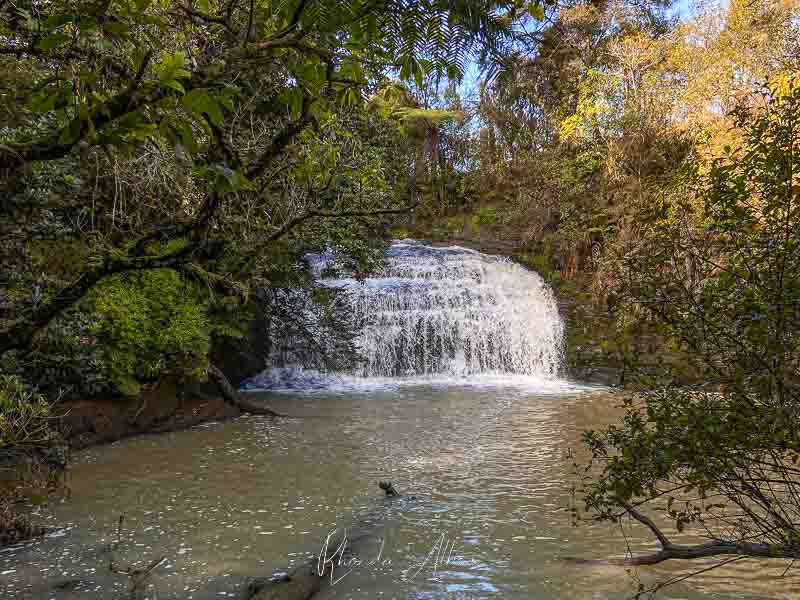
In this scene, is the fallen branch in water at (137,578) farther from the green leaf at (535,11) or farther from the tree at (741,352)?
the green leaf at (535,11)

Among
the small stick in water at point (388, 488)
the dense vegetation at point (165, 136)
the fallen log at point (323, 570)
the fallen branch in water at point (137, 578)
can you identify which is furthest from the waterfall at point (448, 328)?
the fallen branch in water at point (137, 578)

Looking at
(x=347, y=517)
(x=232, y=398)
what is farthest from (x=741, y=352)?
(x=232, y=398)

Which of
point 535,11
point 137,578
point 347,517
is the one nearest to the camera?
point 535,11

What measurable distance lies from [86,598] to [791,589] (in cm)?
429

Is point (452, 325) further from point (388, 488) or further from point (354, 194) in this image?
point (388, 488)

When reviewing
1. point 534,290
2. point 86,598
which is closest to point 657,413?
point 86,598

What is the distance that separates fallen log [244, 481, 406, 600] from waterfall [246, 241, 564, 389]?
8.99m

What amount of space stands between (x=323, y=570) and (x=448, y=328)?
10956 millimetres

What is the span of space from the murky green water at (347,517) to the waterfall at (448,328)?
5.53 metres

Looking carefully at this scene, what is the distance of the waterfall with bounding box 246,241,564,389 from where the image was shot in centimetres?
1435

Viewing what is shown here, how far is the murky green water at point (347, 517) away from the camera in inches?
145

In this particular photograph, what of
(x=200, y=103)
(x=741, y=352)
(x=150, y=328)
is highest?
(x=200, y=103)

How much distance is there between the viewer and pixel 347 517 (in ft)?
16.1

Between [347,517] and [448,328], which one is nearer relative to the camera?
[347,517]
